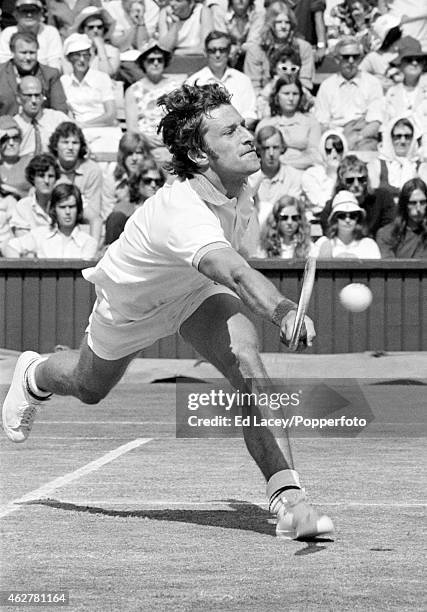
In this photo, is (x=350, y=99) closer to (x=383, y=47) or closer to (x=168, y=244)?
(x=383, y=47)

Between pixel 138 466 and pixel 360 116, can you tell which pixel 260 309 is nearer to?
pixel 138 466

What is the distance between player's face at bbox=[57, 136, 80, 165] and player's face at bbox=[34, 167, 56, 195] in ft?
1.28

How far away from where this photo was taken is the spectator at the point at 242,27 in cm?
1747

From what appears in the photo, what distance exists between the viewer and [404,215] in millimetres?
14180

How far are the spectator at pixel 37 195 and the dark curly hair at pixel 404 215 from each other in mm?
3658

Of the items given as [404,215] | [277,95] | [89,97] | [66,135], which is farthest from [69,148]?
[404,215]

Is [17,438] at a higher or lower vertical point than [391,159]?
lower

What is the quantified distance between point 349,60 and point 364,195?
9.18ft

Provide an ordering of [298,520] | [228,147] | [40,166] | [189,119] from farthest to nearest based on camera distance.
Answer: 1. [40,166]
2. [189,119]
3. [228,147]
4. [298,520]

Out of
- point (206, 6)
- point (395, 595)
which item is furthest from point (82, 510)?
point (206, 6)

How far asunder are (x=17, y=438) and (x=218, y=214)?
1846 millimetres

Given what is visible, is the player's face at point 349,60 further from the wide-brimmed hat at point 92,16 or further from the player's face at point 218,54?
the wide-brimmed hat at point 92,16

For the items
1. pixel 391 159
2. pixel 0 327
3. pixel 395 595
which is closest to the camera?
pixel 395 595

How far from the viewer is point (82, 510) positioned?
6625 millimetres
